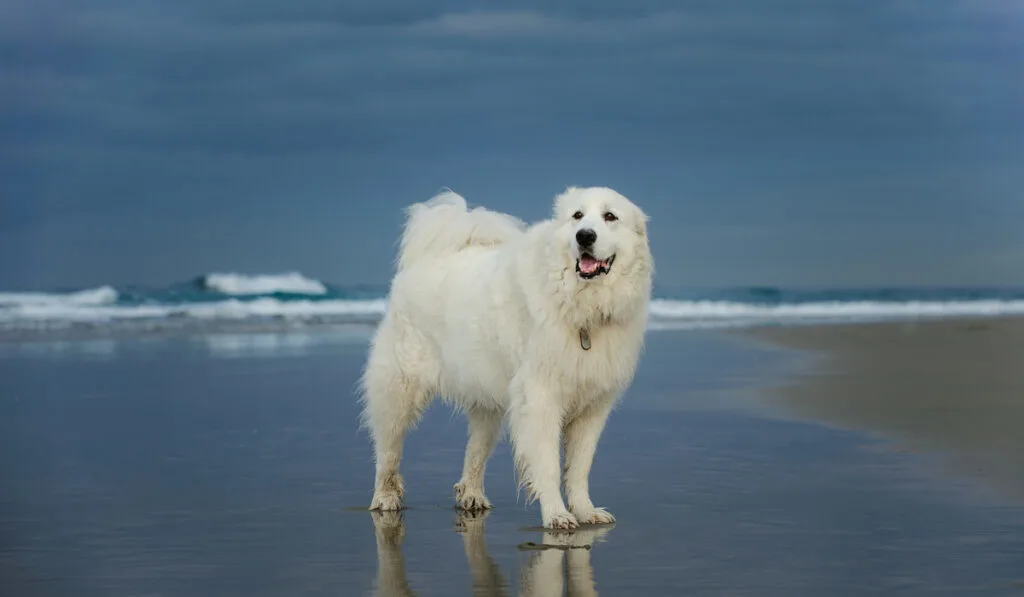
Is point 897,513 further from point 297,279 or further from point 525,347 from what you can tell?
point 297,279

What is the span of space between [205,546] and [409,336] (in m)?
1.89

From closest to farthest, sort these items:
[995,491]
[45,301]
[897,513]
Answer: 1. [897,513]
2. [995,491]
3. [45,301]

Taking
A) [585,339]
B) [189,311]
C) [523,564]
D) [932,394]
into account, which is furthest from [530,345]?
[189,311]

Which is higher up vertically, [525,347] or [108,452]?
[525,347]

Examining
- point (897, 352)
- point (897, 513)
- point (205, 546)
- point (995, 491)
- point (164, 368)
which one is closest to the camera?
point (205, 546)

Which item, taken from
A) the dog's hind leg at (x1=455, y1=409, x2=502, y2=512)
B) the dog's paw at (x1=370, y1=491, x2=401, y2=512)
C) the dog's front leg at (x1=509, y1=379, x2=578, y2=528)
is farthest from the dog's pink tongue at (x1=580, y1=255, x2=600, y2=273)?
the dog's paw at (x1=370, y1=491, x2=401, y2=512)

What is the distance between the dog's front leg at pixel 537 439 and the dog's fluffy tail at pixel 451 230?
1.30m

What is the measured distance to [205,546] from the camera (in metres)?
5.65

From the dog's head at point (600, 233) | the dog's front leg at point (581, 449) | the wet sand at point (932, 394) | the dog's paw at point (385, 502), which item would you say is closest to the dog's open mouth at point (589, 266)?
the dog's head at point (600, 233)

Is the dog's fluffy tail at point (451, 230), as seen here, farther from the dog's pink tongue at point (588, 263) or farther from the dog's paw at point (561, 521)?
the dog's paw at point (561, 521)

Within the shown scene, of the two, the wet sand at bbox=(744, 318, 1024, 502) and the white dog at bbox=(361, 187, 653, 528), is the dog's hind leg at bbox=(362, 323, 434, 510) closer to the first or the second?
the white dog at bbox=(361, 187, 653, 528)

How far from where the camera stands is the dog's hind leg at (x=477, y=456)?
670cm

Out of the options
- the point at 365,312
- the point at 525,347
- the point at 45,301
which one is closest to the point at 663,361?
the point at 525,347

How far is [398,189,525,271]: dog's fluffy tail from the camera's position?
24.2 feet
